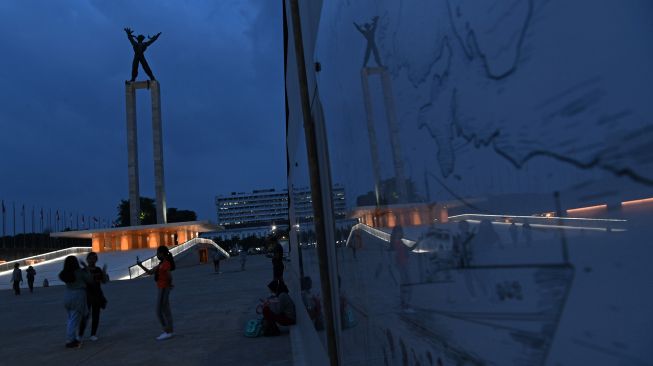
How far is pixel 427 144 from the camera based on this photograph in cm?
104

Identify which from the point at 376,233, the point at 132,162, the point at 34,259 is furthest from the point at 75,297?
the point at 132,162

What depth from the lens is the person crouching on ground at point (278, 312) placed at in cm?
824

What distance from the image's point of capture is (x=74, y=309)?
7922 mm

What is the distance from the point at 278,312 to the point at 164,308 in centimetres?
183

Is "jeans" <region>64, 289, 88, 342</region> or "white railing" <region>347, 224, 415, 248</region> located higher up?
"white railing" <region>347, 224, 415, 248</region>

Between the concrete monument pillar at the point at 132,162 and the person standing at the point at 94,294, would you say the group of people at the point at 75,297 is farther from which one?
the concrete monument pillar at the point at 132,162

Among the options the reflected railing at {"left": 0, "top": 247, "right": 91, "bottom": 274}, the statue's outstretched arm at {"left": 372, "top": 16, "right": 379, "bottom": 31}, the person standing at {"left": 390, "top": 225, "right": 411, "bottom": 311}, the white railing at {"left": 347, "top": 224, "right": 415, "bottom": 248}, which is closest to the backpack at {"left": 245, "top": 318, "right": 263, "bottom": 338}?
the white railing at {"left": 347, "top": 224, "right": 415, "bottom": 248}

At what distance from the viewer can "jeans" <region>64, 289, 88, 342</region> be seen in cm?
796

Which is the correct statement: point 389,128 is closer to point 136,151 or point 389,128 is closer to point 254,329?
point 254,329

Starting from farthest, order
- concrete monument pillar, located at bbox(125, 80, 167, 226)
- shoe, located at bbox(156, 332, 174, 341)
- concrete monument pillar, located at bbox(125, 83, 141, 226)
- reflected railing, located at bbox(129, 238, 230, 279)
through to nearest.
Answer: concrete monument pillar, located at bbox(125, 80, 167, 226)
concrete monument pillar, located at bbox(125, 83, 141, 226)
reflected railing, located at bbox(129, 238, 230, 279)
shoe, located at bbox(156, 332, 174, 341)

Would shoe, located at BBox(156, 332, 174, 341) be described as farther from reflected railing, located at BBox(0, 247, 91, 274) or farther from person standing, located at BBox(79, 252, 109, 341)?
Answer: reflected railing, located at BBox(0, 247, 91, 274)

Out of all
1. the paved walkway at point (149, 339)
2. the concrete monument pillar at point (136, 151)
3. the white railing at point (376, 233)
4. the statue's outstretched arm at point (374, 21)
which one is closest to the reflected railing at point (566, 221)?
the white railing at point (376, 233)

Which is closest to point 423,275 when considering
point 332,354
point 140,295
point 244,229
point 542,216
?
point 542,216

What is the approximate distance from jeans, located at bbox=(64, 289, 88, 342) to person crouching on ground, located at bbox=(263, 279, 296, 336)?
2.84 m
